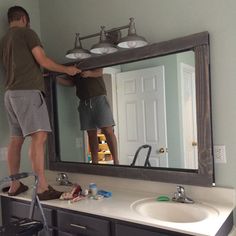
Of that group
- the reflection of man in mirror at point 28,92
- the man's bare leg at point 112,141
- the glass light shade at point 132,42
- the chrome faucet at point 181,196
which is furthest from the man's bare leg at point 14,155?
the chrome faucet at point 181,196

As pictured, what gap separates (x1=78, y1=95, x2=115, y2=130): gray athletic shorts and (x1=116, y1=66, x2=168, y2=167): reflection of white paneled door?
111mm

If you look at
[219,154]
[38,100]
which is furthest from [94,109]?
[219,154]

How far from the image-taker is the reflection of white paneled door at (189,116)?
1717mm

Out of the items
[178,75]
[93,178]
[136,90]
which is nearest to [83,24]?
[136,90]

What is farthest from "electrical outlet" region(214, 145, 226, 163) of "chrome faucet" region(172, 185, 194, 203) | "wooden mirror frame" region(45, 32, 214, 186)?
"chrome faucet" region(172, 185, 194, 203)

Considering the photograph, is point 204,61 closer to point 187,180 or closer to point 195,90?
point 195,90

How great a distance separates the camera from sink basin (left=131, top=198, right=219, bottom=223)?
1631mm

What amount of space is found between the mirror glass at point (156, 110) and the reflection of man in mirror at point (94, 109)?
0.04 m

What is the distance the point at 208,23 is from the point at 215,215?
1112mm

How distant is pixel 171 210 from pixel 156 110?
65 centimetres

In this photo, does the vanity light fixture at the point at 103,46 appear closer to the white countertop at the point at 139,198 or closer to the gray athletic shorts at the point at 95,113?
the gray athletic shorts at the point at 95,113

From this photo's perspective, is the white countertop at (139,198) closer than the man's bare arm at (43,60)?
Yes

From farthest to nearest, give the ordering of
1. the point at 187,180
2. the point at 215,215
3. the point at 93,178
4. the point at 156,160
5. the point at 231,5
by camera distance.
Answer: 1. the point at 93,178
2. the point at 156,160
3. the point at 187,180
4. the point at 231,5
5. the point at 215,215

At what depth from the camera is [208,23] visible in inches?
66.4
